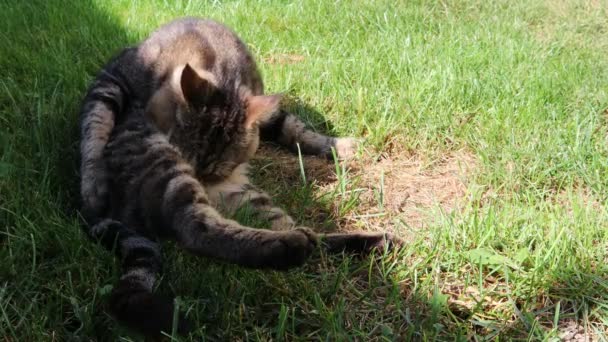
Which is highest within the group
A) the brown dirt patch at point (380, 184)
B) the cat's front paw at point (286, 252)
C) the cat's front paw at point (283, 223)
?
the cat's front paw at point (286, 252)

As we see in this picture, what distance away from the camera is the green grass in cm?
184

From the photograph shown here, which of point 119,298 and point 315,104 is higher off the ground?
point 119,298

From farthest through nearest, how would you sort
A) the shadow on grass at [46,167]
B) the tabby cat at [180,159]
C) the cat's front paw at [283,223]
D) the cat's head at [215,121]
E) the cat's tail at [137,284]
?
the cat's head at [215,121], the cat's front paw at [283,223], the tabby cat at [180,159], the shadow on grass at [46,167], the cat's tail at [137,284]

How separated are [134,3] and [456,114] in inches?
103

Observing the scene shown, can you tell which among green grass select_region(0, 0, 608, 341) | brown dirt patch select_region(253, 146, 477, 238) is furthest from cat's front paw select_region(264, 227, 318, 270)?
brown dirt patch select_region(253, 146, 477, 238)

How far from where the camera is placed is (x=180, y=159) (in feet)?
7.74

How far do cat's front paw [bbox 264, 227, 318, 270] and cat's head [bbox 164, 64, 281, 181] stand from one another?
80 centimetres

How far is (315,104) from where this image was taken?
3398 mm

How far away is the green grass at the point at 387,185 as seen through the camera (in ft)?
6.02

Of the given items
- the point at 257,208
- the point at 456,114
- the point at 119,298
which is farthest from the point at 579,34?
the point at 119,298

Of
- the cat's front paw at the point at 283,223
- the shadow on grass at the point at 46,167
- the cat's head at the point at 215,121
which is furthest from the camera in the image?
the cat's head at the point at 215,121

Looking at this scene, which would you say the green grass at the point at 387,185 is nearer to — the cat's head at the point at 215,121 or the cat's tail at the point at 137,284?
the cat's tail at the point at 137,284

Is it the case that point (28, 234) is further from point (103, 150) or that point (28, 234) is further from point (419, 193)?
point (419, 193)

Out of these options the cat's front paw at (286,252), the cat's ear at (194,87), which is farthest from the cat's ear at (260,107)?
the cat's front paw at (286,252)
